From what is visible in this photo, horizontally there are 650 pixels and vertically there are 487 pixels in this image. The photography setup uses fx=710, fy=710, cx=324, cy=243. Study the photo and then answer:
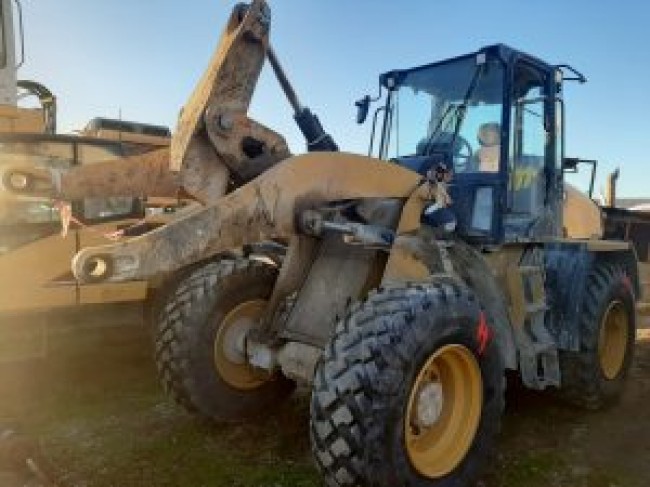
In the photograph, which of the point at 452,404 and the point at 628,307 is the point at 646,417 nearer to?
the point at 628,307

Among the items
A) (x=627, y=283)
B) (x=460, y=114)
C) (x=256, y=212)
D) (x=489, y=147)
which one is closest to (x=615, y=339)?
(x=627, y=283)

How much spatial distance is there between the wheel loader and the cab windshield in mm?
13

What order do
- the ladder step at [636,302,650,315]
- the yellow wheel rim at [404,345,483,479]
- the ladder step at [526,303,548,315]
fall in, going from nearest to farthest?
1. the yellow wheel rim at [404,345,483,479]
2. the ladder step at [526,303,548,315]
3. the ladder step at [636,302,650,315]

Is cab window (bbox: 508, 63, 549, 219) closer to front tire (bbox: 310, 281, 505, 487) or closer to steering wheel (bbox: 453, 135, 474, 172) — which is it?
steering wheel (bbox: 453, 135, 474, 172)

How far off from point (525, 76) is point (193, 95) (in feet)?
8.14

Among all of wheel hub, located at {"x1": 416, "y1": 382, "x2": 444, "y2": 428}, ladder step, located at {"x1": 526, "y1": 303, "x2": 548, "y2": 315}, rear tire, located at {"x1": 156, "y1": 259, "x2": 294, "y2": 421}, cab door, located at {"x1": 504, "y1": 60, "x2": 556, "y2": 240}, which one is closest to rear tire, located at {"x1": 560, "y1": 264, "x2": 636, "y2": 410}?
ladder step, located at {"x1": 526, "y1": 303, "x2": 548, "y2": 315}

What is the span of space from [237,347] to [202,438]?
63 centimetres

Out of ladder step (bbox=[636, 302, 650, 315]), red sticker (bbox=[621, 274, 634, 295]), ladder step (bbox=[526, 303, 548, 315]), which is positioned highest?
red sticker (bbox=[621, 274, 634, 295])

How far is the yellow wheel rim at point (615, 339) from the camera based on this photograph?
5703 mm

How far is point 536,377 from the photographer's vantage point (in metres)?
4.73

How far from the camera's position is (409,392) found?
334 cm

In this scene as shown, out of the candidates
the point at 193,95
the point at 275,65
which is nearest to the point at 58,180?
the point at 193,95

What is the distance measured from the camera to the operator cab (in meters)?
4.80

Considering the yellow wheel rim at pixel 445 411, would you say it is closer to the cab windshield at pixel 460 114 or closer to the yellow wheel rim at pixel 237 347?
the yellow wheel rim at pixel 237 347
